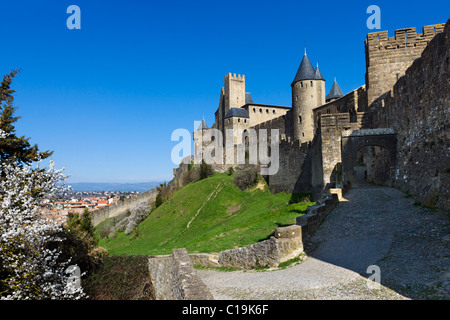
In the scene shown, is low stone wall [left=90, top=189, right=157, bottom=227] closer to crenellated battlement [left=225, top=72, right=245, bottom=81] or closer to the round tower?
the round tower

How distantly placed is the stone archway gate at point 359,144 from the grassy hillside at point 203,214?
3.46 meters

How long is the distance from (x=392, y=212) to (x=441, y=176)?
6.28 feet

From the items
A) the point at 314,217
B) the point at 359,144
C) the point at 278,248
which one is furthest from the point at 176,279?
the point at 359,144

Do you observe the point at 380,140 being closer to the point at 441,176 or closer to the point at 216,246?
the point at 441,176

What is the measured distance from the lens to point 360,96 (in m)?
25.3

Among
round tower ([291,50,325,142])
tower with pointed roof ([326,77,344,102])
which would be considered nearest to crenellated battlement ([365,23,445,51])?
round tower ([291,50,325,142])

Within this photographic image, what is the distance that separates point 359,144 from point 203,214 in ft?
52.9

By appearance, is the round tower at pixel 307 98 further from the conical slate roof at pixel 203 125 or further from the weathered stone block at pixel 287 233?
the conical slate roof at pixel 203 125

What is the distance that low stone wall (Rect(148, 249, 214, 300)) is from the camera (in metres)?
7.50

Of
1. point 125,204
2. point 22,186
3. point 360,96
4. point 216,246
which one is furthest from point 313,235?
point 125,204

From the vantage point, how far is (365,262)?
326 inches

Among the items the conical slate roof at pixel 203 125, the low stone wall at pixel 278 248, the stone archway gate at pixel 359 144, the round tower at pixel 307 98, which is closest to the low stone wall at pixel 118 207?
the conical slate roof at pixel 203 125

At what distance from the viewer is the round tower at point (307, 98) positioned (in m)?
37.5

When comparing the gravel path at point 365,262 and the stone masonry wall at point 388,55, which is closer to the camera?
the gravel path at point 365,262
